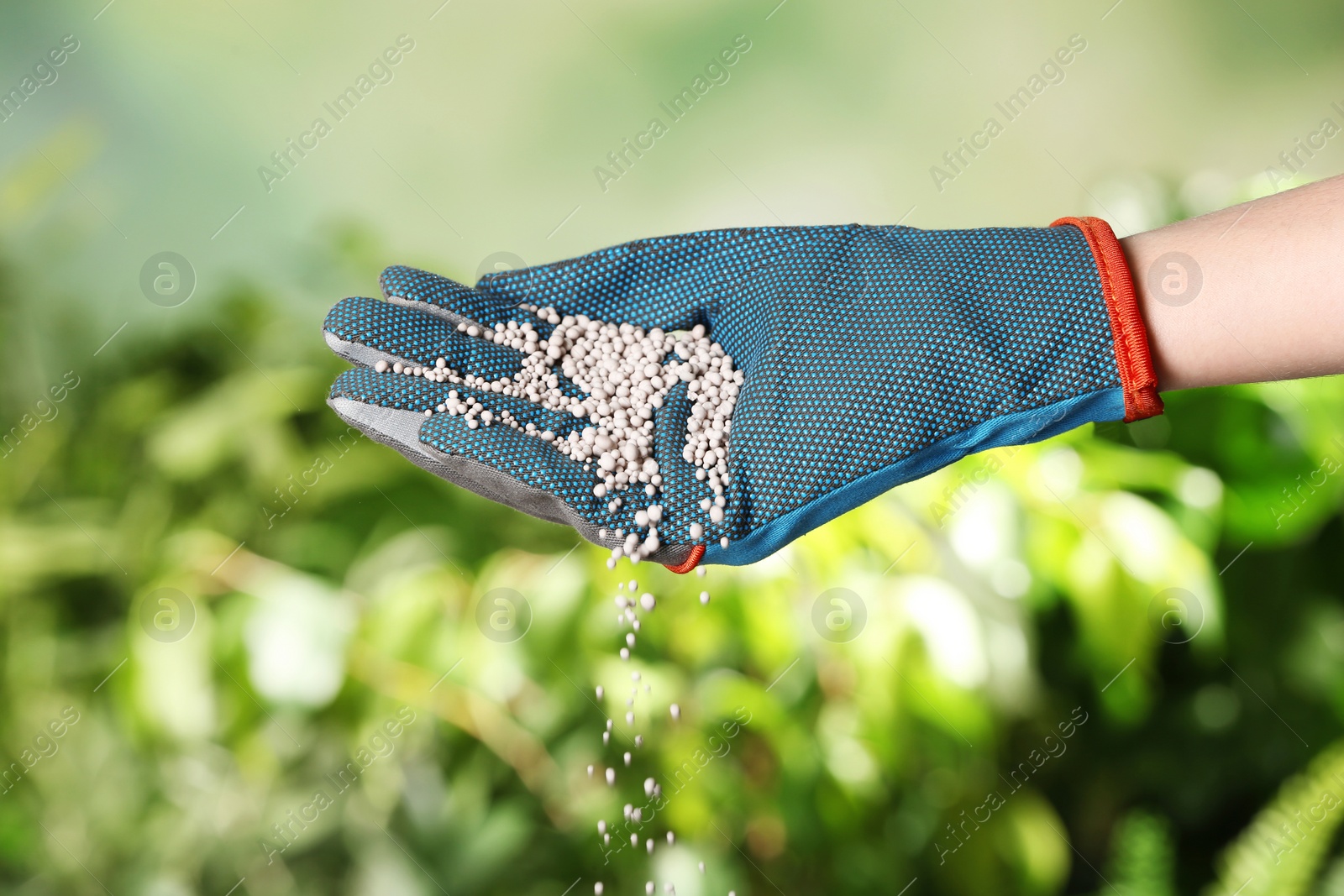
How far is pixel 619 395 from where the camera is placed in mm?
910

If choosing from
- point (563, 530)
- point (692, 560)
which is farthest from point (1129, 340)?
point (563, 530)

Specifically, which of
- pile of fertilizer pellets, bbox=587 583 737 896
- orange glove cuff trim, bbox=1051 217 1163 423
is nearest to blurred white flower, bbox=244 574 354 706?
Result: pile of fertilizer pellets, bbox=587 583 737 896

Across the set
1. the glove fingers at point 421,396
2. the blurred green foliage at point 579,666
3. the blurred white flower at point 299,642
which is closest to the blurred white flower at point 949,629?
the blurred green foliage at point 579,666

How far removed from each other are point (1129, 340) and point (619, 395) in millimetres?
448

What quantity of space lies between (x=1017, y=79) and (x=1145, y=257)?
74cm

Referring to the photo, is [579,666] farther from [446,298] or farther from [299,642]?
[446,298]

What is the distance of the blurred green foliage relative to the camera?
1.28m

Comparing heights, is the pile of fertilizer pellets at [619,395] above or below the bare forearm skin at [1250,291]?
above

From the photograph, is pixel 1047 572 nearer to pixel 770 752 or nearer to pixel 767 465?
pixel 770 752

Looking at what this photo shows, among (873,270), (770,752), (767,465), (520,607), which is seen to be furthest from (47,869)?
(873,270)

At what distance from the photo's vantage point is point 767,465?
0.85m

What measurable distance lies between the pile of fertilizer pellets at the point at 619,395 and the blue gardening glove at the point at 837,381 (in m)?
0.01

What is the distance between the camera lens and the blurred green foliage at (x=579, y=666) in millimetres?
1279

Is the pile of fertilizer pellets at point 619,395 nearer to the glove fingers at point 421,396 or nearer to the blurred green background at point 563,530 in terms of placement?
the glove fingers at point 421,396
